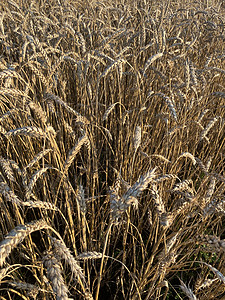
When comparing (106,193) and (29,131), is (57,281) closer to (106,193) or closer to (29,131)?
(29,131)

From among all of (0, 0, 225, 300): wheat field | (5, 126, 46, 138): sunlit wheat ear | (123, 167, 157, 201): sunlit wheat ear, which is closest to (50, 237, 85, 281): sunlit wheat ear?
(0, 0, 225, 300): wheat field

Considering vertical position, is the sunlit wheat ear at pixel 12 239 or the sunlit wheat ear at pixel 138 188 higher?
the sunlit wheat ear at pixel 138 188

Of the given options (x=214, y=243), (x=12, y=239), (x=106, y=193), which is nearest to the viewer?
(x=12, y=239)

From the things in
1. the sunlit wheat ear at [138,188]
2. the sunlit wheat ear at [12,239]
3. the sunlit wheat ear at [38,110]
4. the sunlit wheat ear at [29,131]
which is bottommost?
the sunlit wheat ear at [12,239]

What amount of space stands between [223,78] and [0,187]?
2199mm

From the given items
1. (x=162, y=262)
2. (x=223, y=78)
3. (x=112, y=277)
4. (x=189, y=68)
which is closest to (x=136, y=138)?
(x=162, y=262)

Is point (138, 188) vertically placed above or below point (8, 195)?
above

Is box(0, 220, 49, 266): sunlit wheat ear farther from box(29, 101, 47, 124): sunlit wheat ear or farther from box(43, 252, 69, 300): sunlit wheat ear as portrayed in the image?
box(29, 101, 47, 124): sunlit wheat ear

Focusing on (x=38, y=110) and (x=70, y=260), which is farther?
(x=38, y=110)

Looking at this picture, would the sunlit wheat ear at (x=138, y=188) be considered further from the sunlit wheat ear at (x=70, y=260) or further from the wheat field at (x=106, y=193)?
the sunlit wheat ear at (x=70, y=260)

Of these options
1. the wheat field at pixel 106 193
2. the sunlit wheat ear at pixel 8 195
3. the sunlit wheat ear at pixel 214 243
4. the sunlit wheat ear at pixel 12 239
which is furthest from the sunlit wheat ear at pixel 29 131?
the sunlit wheat ear at pixel 214 243

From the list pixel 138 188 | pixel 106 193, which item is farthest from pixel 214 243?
pixel 106 193

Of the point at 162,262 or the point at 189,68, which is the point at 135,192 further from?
the point at 189,68

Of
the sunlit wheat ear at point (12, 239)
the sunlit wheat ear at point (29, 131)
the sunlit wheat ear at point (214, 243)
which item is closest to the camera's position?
the sunlit wheat ear at point (12, 239)
